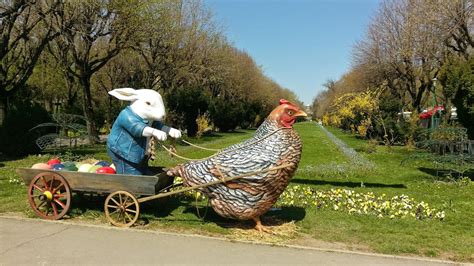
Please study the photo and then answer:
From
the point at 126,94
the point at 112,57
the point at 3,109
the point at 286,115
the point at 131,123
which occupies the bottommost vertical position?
the point at 131,123

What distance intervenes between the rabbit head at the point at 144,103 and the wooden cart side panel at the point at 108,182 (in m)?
1.06

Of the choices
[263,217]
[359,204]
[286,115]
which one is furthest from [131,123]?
[359,204]

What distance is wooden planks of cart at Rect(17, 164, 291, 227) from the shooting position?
261 inches

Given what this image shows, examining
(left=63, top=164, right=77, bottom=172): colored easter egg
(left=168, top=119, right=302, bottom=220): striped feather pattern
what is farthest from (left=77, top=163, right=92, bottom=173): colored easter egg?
(left=168, top=119, right=302, bottom=220): striped feather pattern

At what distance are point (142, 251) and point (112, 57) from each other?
21535 millimetres

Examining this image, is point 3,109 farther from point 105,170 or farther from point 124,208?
point 124,208

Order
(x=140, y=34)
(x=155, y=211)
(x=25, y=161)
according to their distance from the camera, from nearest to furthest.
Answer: (x=155, y=211) → (x=25, y=161) → (x=140, y=34)

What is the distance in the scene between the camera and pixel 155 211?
780 centimetres

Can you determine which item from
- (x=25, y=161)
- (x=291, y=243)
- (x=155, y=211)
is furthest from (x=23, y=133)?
(x=291, y=243)

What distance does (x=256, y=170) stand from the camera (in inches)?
246

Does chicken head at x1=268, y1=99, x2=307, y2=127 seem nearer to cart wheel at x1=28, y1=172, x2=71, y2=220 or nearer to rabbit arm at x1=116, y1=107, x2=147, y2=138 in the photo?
rabbit arm at x1=116, y1=107, x2=147, y2=138

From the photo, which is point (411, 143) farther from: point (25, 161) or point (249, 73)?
point (249, 73)

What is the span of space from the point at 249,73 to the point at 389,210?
50.8m

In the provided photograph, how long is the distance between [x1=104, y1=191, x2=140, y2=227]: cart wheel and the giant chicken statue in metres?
0.93
